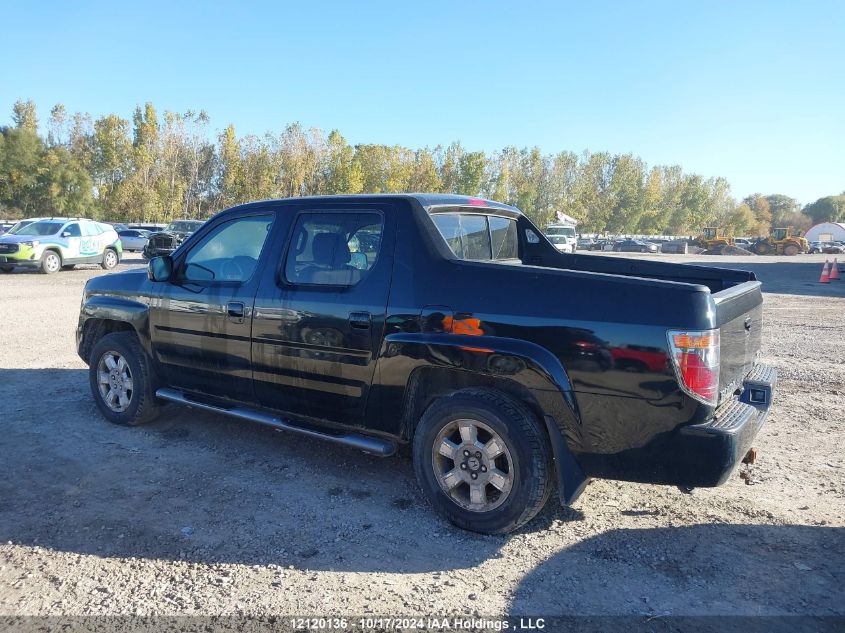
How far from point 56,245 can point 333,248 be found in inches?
760

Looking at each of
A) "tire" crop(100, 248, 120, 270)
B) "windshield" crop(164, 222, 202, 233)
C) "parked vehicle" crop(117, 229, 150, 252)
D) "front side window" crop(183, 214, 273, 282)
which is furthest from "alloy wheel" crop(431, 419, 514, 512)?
"parked vehicle" crop(117, 229, 150, 252)

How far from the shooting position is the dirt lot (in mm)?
2918

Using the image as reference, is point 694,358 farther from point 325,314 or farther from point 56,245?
point 56,245

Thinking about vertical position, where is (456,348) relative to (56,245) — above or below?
below

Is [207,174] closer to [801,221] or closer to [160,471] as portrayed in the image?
[160,471]

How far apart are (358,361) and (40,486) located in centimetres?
225

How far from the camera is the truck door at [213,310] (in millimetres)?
4395

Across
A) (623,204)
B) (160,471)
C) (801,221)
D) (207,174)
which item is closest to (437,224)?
(160,471)

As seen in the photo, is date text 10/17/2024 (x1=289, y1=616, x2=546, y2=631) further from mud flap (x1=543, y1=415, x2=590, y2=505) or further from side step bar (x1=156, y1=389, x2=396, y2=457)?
side step bar (x1=156, y1=389, x2=396, y2=457)

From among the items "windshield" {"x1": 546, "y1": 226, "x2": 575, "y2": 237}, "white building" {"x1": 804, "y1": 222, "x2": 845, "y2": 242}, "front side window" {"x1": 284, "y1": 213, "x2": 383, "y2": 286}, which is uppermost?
"white building" {"x1": 804, "y1": 222, "x2": 845, "y2": 242}

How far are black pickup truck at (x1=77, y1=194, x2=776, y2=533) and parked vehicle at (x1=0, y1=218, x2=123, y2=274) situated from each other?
1712 cm

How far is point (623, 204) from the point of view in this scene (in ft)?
277

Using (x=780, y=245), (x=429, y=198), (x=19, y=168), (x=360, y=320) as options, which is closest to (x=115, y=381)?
(x=360, y=320)

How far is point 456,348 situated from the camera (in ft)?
11.3
